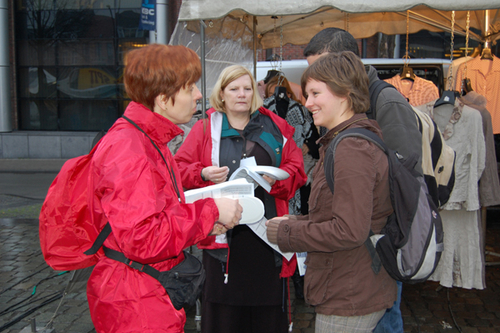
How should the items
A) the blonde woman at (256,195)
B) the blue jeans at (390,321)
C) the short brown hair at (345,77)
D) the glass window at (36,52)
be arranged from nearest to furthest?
the short brown hair at (345,77) → the blue jeans at (390,321) → the blonde woman at (256,195) → the glass window at (36,52)

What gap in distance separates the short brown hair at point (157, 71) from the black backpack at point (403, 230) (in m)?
0.66

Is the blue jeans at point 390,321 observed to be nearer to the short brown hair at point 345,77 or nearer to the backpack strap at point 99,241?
the short brown hair at point 345,77

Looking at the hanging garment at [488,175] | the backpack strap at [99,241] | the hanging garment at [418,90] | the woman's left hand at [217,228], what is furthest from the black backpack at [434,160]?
the hanging garment at [418,90]

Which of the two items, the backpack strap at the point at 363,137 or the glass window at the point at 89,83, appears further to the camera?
the glass window at the point at 89,83

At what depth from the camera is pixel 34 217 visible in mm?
7598

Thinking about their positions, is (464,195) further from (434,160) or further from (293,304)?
(293,304)

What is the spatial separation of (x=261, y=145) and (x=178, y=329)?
1.51 meters

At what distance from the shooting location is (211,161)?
2.93 m

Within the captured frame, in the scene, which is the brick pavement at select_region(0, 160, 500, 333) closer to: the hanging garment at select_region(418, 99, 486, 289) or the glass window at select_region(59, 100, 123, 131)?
the hanging garment at select_region(418, 99, 486, 289)

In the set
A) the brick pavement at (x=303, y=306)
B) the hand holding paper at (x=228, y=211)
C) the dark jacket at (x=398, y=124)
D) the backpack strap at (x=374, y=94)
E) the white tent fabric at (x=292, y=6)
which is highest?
the white tent fabric at (x=292, y=6)

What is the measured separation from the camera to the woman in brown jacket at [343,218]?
1674 millimetres

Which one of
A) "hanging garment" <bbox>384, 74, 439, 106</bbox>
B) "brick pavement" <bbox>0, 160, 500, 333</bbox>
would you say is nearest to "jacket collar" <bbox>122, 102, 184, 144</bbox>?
"brick pavement" <bbox>0, 160, 500, 333</bbox>

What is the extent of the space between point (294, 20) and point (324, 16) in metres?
0.38

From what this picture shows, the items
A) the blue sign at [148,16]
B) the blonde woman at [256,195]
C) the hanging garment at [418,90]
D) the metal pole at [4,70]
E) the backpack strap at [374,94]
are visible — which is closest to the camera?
the backpack strap at [374,94]
